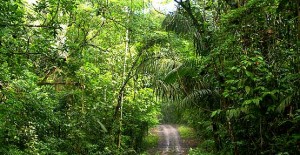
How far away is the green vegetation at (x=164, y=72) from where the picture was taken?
5.05m

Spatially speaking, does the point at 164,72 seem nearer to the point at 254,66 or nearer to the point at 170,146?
the point at 254,66

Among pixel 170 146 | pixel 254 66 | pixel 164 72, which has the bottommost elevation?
pixel 170 146

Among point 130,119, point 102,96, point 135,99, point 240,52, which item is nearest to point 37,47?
Answer: point 240,52

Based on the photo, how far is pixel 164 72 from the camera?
7934 mm

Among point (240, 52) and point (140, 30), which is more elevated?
point (140, 30)

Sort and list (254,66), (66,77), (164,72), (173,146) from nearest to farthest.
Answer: (254,66) < (164,72) < (66,77) < (173,146)

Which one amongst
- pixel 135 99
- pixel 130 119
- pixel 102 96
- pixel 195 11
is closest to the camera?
pixel 195 11

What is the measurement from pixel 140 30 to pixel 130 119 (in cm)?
550

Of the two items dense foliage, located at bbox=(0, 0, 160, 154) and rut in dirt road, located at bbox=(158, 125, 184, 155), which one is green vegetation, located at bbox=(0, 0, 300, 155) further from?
rut in dirt road, located at bbox=(158, 125, 184, 155)

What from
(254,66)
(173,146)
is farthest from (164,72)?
(173,146)

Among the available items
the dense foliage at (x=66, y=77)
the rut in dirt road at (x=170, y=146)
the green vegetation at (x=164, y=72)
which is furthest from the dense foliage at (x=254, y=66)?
the rut in dirt road at (x=170, y=146)

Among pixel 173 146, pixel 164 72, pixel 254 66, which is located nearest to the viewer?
pixel 254 66

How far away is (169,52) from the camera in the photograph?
9102 mm

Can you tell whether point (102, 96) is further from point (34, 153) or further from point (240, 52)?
point (240, 52)
